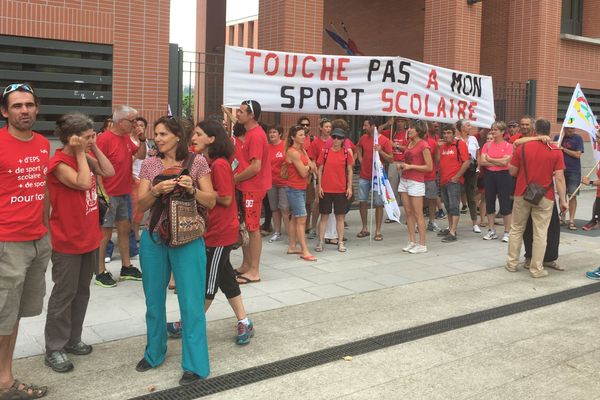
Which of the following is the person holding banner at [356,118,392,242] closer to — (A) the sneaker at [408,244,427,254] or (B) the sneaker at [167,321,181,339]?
(A) the sneaker at [408,244,427,254]

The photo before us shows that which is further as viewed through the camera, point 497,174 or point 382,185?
point 497,174

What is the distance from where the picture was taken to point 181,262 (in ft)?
13.1

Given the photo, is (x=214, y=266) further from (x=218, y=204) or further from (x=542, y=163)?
(x=542, y=163)

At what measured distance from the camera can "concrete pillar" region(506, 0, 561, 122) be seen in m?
16.1

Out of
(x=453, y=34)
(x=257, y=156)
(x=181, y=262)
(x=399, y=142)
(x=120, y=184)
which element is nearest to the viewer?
(x=181, y=262)

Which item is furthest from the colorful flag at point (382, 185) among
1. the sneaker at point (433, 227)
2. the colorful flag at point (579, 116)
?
the colorful flag at point (579, 116)

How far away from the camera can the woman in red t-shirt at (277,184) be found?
27.6 feet

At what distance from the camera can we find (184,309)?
13.3 feet

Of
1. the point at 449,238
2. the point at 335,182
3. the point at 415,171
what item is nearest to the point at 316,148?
the point at 335,182

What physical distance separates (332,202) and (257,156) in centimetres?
250

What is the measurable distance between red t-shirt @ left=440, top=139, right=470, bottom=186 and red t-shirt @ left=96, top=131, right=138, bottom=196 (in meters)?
5.05

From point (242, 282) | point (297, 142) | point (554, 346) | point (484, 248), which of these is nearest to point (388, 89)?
point (297, 142)

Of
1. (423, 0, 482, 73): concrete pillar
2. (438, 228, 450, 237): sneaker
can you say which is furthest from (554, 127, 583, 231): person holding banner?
(423, 0, 482, 73): concrete pillar

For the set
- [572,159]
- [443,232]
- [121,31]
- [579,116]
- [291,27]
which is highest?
[291,27]
